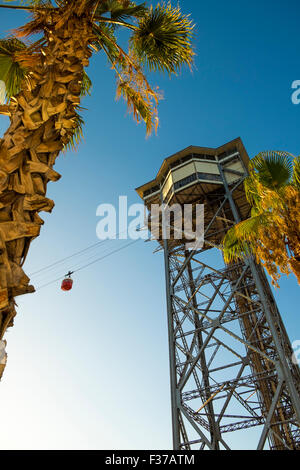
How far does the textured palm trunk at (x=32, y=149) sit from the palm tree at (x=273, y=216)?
404 centimetres

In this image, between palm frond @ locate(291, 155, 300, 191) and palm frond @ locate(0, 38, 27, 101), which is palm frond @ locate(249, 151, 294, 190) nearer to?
palm frond @ locate(291, 155, 300, 191)

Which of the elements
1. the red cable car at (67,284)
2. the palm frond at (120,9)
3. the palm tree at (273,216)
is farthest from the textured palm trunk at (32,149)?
the red cable car at (67,284)

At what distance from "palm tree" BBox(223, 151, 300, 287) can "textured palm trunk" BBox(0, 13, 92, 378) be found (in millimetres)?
4043

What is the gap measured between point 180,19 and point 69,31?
2207mm

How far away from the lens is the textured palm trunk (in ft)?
6.18

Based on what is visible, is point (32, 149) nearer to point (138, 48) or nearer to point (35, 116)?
point (35, 116)

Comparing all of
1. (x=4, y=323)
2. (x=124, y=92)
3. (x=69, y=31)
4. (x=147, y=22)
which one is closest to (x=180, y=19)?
(x=147, y=22)

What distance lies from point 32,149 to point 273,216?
14.9 ft

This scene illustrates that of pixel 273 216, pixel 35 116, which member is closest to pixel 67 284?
pixel 273 216

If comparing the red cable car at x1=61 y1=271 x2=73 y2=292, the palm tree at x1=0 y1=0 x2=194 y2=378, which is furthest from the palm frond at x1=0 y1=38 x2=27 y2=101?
the red cable car at x1=61 y1=271 x2=73 y2=292

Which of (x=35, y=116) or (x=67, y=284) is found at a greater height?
(x=67, y=284)

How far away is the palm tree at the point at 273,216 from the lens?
539cm

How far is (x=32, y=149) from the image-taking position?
2240 millimetres
